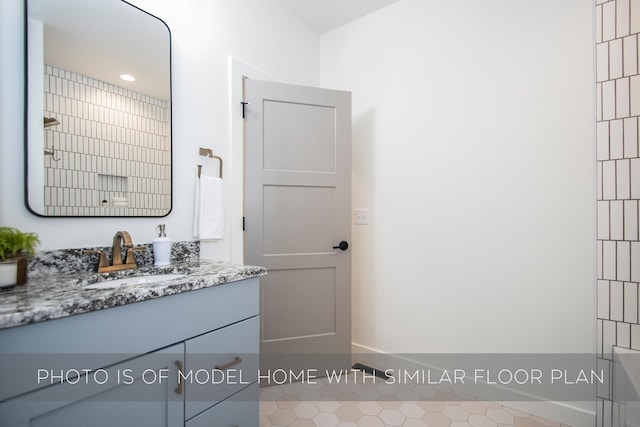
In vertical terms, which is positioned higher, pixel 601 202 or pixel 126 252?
pixel 601 202

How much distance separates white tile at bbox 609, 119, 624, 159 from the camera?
148 cm

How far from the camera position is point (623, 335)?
58.1 inches

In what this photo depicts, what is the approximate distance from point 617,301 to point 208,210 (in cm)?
213

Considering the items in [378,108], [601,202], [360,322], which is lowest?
[360,322]

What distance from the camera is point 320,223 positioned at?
86.6 inches

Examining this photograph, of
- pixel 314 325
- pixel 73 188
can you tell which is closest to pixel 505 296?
pixel 314 325

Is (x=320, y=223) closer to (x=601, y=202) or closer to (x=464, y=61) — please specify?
(x=464, y=61)

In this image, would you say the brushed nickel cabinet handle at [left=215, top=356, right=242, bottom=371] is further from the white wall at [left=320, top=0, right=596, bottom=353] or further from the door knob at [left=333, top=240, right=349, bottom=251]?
the white wall at [left=320, top=0, right=596, bottom=353]

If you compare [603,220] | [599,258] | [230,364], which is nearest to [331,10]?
[603,220]

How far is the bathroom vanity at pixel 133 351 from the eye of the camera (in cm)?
75

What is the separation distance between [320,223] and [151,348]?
138 cm

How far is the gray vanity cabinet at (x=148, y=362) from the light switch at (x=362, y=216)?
4.17ft

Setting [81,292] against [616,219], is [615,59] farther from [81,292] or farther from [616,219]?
[81,292]

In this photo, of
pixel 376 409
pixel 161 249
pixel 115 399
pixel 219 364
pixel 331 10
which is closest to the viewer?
pixel 115 399
